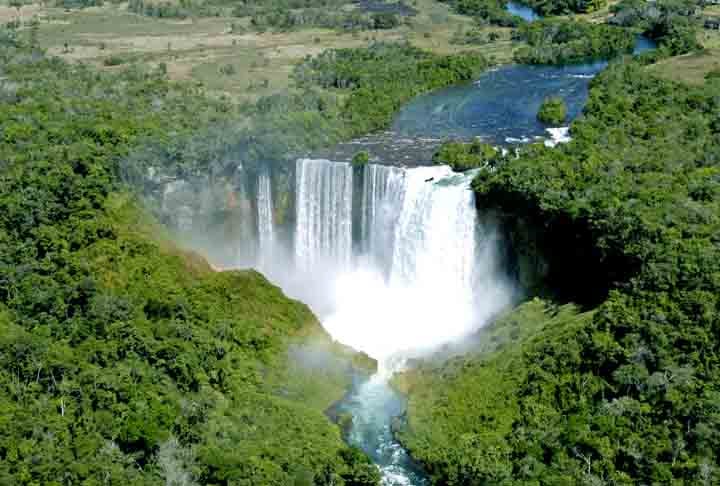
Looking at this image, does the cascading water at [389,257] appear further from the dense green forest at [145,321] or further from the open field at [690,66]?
the open field at [690,66]

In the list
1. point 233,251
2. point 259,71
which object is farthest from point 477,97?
point 233,251

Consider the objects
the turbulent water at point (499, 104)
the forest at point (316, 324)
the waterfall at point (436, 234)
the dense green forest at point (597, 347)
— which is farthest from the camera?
the turbulent water at point (499, 104)

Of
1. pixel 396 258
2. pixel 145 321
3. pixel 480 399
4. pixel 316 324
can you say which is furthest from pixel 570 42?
pixel 145 321

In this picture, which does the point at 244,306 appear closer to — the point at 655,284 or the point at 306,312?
the point at 306,312

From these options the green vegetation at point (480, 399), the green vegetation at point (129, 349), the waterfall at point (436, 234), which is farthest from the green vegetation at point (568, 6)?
the green vegetation at point (480, 399)

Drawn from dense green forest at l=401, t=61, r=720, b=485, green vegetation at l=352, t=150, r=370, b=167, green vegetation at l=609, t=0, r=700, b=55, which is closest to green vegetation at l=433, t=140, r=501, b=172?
dense green forest at l=401, t=61, r=720, b=485
